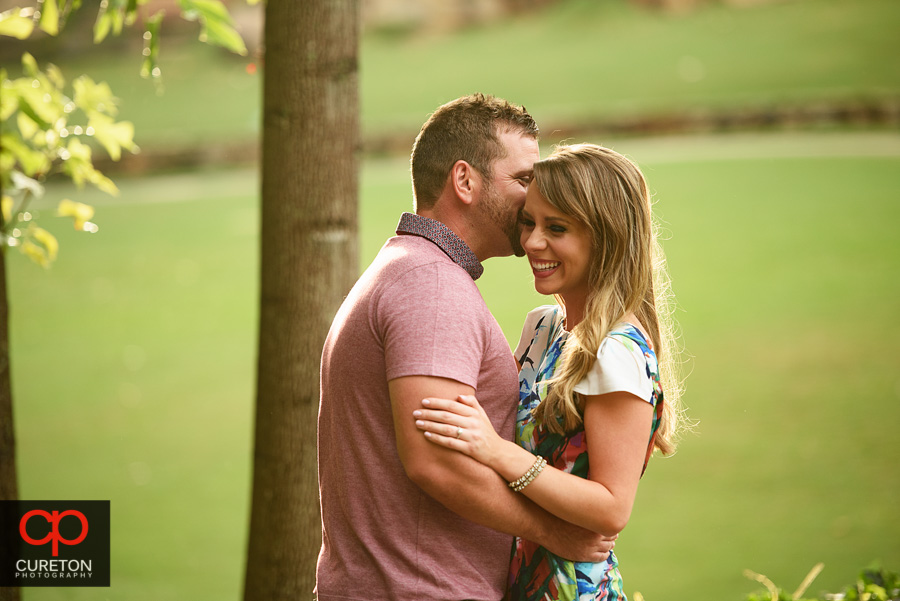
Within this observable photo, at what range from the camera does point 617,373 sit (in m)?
1.74

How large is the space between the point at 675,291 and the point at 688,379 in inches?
86.6

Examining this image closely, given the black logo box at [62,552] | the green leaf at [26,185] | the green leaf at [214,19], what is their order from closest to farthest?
the green leaf at [214,19]
the green leaf at [26,185]
the black logo box at [62,552]

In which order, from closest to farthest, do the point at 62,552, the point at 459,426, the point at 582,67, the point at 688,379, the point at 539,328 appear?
the point at 459,426, the point at 539,328, the point at 62,552, the point at 688,379, the point at 582,67

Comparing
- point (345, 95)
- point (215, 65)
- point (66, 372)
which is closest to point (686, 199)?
point (66, 372)

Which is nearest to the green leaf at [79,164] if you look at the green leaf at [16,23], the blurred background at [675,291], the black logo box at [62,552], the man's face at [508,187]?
the green leaf at [16,23]

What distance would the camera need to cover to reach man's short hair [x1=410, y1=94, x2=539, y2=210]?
197cm

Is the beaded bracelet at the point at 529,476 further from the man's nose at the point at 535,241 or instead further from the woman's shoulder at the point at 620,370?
the man's nose at the point at 535,241

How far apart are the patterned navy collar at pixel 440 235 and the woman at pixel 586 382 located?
0.14 metres

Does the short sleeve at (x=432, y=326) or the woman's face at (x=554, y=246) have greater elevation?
the woman's face at (x=554, y=246)

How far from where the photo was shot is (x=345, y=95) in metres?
2.66

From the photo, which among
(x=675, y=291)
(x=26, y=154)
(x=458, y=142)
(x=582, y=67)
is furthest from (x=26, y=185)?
(x=582, y=67)

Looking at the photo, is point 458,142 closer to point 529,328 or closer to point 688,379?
point 529,328

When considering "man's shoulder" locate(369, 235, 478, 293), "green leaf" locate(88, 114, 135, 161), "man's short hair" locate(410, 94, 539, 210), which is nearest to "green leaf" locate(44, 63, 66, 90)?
"green leaf" locate(88, 114, 135, 161)

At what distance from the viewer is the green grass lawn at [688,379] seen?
512 centimetres
